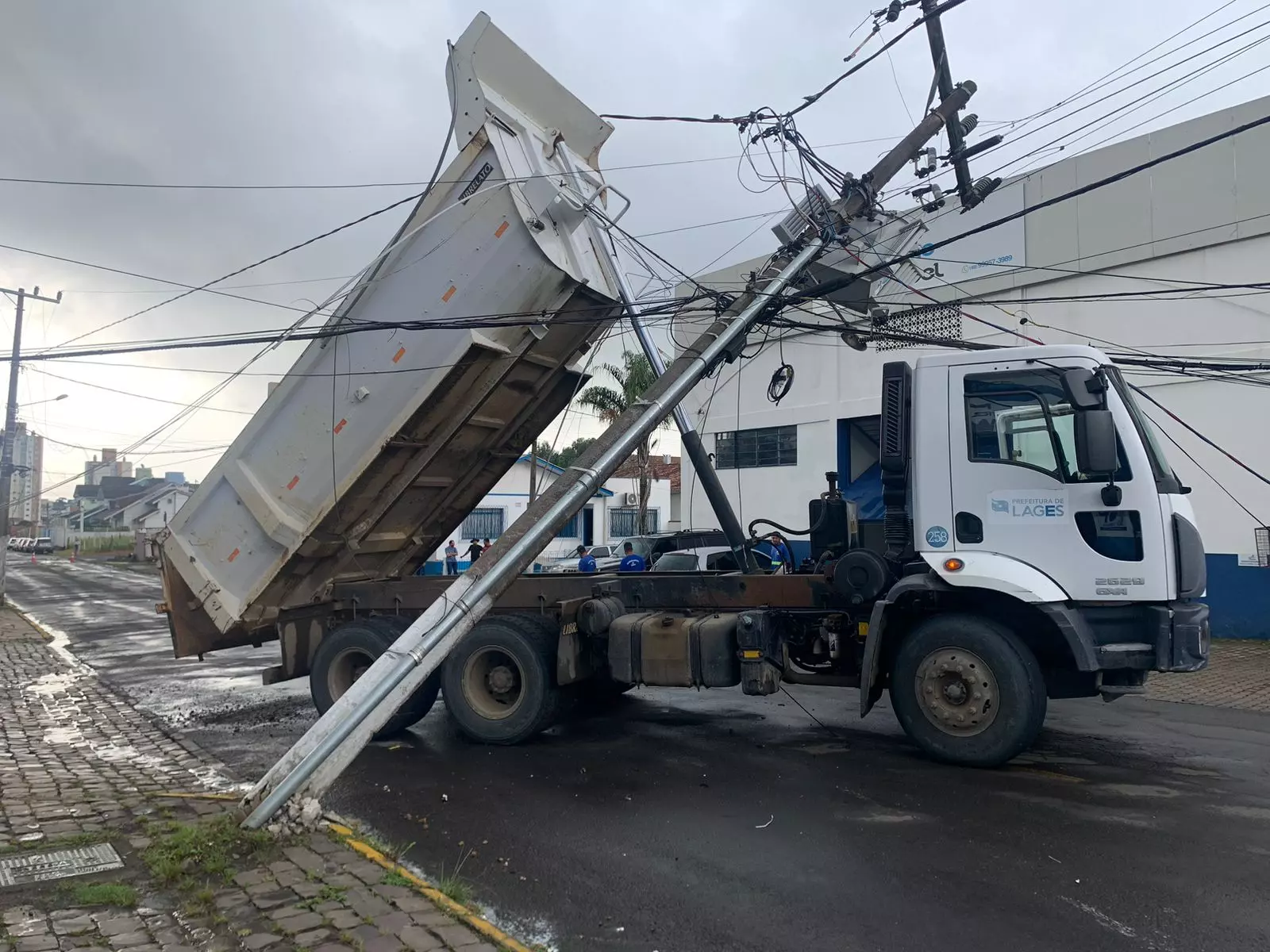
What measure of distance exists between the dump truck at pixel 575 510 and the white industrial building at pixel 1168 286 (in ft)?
14.9

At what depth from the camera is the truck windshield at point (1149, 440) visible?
20.5 feet

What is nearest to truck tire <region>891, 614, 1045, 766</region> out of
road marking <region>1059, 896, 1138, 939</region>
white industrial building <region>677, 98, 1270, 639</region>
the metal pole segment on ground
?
road marking <region>1059, 896, 1138, 939</region>

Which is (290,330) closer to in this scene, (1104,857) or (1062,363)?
(1062,363)

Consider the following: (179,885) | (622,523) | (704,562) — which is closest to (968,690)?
(179,885)

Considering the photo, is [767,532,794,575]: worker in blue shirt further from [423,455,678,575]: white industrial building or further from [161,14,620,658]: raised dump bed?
[423,455,678,575]: white industrial building

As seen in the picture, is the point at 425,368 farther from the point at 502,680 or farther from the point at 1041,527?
the point at 1041,527

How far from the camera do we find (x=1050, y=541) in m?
6.33

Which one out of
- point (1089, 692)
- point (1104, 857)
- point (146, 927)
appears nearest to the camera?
point (146, 927)

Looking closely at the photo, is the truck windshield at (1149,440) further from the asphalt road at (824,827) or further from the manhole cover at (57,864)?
the manhole cover at (57,864)

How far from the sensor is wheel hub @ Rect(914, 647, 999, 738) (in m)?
6.32

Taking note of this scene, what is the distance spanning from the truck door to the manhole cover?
18.8 feet

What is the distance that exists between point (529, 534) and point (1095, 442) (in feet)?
12.7

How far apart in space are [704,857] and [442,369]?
4.32 metres

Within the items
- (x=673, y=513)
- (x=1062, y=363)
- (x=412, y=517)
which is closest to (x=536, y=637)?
(x=412, y=517)
